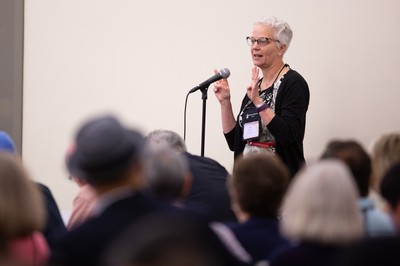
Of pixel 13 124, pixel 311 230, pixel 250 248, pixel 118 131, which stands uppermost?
pixel 118 131

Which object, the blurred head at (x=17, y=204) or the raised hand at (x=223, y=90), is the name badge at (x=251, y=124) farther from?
the blurred head at (x=17, y=204)

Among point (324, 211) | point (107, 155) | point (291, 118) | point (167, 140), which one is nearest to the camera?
point (324, 211)

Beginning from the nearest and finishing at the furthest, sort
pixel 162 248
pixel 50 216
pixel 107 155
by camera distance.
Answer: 1. pixel 162 248
2. pixel 107 155
3. pixel 50 216

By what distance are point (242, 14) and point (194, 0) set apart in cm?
40

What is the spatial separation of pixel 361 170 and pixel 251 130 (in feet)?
5.85

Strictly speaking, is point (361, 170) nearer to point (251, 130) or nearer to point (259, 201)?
point (259, 201)

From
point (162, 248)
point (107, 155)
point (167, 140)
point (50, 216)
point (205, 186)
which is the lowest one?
point (50, 216)

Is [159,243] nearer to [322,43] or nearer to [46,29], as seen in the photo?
[322,43]

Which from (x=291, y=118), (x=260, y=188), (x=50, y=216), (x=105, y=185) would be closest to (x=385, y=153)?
(x=260, y=188)

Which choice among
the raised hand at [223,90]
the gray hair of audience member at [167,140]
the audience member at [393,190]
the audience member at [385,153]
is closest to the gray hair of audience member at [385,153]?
the audience member at [385,153]

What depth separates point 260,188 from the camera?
2.73 meters

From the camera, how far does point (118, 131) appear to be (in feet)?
7.88

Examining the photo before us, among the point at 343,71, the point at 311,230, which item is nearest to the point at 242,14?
the point at 343,71

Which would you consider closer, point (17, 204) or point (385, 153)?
point (17, 204)
